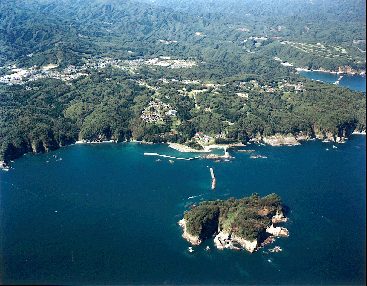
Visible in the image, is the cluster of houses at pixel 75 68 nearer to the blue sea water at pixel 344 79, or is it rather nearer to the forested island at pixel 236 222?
the blue sea water at pixel 344 79

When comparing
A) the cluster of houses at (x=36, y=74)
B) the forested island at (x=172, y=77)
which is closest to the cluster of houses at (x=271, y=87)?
the forested island at (x=172, y=77)

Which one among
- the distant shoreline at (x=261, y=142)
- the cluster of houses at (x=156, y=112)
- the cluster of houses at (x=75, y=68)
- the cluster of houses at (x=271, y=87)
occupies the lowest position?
the cluster of houses at (x=75, y=68)

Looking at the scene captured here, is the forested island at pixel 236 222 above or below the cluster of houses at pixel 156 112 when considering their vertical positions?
above

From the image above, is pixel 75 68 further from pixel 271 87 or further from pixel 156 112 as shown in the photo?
pixel 271 87

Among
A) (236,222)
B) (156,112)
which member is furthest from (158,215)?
(156,112)

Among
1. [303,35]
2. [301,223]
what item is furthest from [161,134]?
[303,35]

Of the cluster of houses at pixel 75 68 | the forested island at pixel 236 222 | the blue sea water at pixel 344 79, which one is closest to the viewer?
the forested island at pixel 236 222
